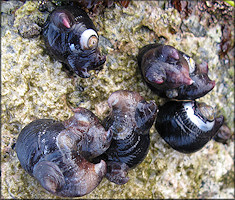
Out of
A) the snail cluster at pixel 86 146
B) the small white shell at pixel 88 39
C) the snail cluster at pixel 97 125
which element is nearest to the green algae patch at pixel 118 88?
the snail cluster at pixel 97 125

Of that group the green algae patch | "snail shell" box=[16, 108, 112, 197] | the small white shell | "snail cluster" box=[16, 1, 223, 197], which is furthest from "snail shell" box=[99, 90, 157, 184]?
the small white shell

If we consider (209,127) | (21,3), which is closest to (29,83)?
(21,3)

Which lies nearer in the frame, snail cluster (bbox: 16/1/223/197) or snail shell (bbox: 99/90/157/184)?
snail cluster (bbox: 16/1/223/197)

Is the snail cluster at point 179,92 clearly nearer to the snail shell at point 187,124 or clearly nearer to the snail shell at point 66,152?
the snail shell at point 187,124

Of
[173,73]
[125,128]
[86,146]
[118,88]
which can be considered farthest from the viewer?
[118,88]

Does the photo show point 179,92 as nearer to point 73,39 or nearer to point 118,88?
point 118,88

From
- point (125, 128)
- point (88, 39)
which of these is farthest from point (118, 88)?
point (88, 39)

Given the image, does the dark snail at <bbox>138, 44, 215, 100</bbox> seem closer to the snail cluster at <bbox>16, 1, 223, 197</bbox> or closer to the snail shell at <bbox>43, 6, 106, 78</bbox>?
the snail cluster at <bbox>16, 1, 223, 197</bbox>
